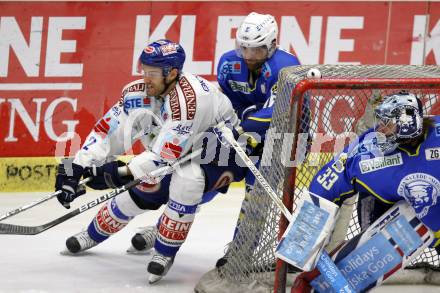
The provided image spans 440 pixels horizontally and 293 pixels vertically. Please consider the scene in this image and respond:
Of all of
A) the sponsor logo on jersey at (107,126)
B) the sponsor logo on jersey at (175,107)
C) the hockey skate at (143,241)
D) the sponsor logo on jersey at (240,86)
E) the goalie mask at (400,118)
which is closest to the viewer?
the goalie mask at (400,118)

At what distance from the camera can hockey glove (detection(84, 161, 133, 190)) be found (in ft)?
15.4

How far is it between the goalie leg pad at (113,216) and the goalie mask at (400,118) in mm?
1390

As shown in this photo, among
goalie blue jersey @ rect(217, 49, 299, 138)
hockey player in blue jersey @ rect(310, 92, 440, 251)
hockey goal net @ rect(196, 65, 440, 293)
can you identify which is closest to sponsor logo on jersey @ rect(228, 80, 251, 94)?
goalie blue jersey @ rect(217, 49, 299, 138)

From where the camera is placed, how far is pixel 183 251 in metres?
5.34

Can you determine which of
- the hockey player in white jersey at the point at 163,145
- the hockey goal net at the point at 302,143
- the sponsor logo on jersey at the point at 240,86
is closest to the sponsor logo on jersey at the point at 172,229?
the hockey player in white jersey at the point at 163,145

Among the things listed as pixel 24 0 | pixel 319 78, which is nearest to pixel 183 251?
pixel 319 78

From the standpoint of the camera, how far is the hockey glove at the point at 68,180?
186 inches

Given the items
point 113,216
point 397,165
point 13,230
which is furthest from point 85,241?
point 397,165

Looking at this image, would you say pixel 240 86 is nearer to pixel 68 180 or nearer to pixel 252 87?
pixel 252 87

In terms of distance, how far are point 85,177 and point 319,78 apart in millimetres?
1293

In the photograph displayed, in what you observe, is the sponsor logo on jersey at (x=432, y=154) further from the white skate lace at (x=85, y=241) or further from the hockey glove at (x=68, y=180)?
the white skate lace at (x=85, y=241)

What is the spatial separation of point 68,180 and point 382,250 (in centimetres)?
141

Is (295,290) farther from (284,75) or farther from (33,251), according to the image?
(33,251)

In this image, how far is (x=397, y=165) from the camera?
4.01m
